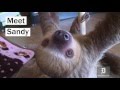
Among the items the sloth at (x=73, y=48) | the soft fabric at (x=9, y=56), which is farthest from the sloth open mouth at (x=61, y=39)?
the soft fabric at (x=9, y=56)

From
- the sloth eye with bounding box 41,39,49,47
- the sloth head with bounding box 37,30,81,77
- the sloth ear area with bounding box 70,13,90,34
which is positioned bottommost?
the sloth head with bounding box 37,30,81,77

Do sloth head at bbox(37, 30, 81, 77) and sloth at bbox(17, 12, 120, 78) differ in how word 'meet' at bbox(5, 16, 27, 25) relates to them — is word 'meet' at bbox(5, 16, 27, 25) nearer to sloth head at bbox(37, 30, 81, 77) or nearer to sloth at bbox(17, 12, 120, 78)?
sloth at bbox(17, 12, 120, 78)

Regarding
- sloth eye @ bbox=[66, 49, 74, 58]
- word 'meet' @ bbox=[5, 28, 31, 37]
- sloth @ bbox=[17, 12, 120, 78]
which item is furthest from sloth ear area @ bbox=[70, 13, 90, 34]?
word 'meet' @ bbox=[5, 28, 31, 37]

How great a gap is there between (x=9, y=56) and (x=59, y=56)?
1.15ft

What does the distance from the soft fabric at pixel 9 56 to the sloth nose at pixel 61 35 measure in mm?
208

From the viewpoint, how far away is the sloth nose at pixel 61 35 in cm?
225

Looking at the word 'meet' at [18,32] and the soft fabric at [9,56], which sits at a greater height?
the word 'meet' at [18,32]

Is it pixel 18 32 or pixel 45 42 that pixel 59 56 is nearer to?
pixel 45 42

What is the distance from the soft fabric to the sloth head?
0.37ft

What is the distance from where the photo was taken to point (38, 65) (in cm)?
227

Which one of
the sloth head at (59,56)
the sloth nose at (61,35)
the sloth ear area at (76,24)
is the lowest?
the sloth head at (59,56)

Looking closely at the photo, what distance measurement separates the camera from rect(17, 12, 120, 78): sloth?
226 cm

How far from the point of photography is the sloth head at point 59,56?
7.39ft

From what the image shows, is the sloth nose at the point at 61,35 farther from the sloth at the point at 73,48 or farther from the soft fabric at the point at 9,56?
the soft fabric at the point at 9,56
